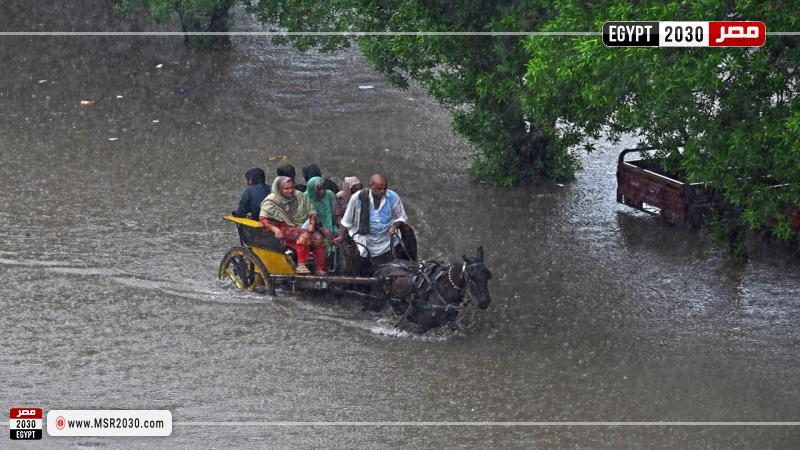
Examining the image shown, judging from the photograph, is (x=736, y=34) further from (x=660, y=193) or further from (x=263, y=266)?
(x=660, y=193)

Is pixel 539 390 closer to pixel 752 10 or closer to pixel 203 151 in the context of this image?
pixel 752 10

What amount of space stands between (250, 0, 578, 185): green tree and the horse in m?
2.63

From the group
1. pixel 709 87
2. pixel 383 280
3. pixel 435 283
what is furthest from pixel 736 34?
pixel 383 280

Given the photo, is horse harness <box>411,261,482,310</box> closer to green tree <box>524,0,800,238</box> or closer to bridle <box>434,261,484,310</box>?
bridle <box>434,261,484,310</box>

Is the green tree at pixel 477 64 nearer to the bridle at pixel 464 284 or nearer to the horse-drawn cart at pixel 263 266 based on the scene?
the bridle at pixel 464 284

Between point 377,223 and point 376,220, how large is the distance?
32mm

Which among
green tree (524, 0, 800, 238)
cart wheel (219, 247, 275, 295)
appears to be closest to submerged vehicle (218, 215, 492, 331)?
cart wheel (219, 247, 275, 295)

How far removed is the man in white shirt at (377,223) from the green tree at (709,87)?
203 centimetres

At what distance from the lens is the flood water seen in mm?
10484

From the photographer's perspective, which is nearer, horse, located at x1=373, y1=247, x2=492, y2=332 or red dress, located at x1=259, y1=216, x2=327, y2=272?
horse, located at x1=373, y1=247, x2=492, y2=332

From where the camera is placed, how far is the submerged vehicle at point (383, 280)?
11641mm

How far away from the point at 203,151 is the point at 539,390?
9.41 metres

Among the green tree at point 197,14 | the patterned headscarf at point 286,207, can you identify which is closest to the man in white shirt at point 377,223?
the patterned headscarf at point 286,207

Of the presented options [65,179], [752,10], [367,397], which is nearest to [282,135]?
[65,179]
